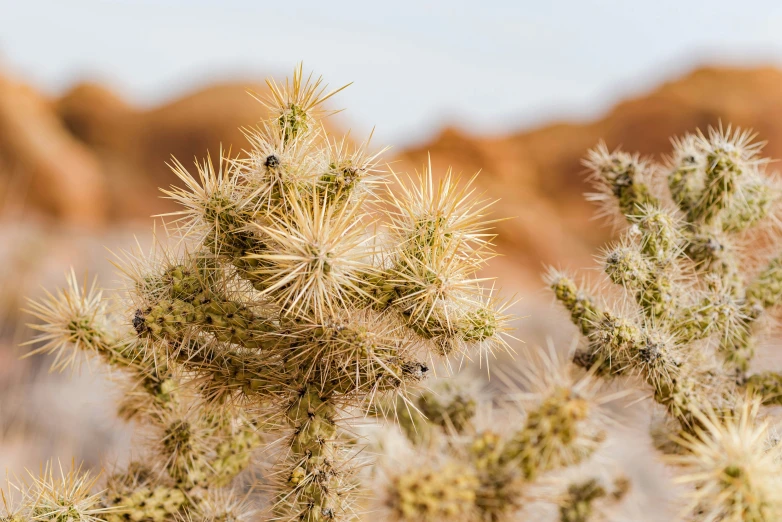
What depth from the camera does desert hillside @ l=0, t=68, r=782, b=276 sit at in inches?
215

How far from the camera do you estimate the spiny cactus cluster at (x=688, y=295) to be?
115 centimetres

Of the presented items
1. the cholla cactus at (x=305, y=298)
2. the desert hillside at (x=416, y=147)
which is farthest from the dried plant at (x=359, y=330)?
the desert hillside at (x=416, y=147)

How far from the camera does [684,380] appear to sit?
1.19 metres

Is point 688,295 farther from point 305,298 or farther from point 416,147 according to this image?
point 416,147

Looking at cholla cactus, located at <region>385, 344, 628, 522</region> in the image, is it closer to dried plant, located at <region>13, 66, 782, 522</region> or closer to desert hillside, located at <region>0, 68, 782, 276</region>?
dried plant, located at <region>13, 66, 782, 522</region>

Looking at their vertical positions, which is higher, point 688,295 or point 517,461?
point 688,295

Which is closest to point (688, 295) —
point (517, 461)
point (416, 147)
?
point (517, 461)

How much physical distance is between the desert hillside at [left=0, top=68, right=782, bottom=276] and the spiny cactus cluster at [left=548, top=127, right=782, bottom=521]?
12.5ft

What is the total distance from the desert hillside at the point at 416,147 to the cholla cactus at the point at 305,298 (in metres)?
4.17

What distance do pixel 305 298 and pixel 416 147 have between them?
16.7 ft

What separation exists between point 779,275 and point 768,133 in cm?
457

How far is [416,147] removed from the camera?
5.92 meters

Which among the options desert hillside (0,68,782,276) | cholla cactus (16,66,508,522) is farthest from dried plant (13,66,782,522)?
desert hillside (0,68,782,276)

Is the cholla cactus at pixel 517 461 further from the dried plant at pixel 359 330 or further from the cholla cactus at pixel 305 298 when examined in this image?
the cholla cactus at pixel 305 298
